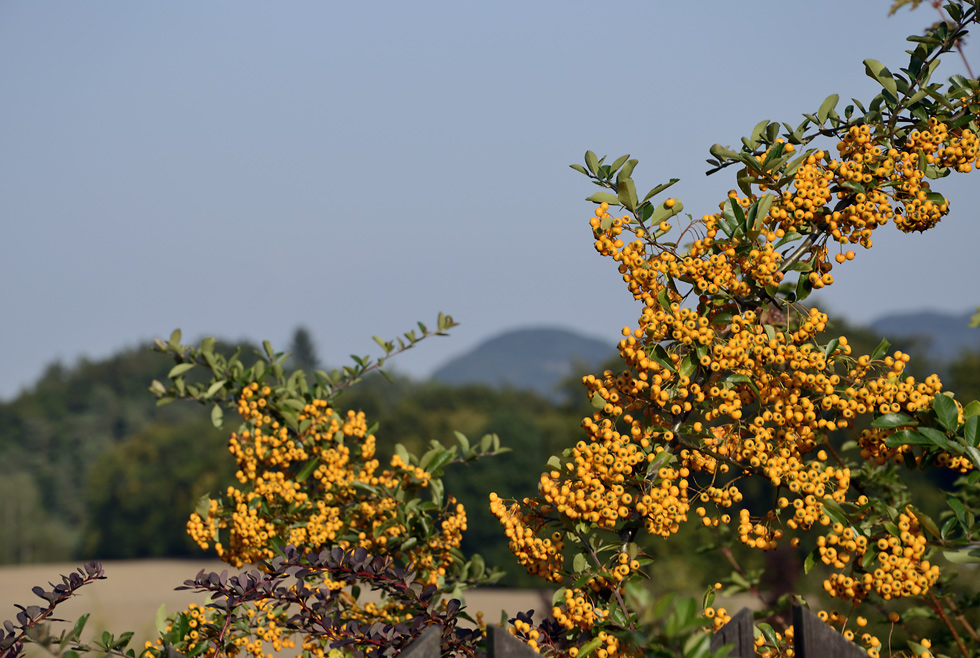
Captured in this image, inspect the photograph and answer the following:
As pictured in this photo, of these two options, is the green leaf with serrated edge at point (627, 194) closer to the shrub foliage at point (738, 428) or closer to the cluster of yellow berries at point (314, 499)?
the shrub foliage at point (738, 428)

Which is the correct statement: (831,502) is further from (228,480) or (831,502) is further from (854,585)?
(228,480)

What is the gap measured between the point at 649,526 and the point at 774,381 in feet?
1.99

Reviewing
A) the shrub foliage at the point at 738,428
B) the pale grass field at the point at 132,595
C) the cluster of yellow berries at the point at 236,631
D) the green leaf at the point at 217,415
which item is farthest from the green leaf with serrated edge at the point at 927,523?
the pale grass field at the point at 132,595

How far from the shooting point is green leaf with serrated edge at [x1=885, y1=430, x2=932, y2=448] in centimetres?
213

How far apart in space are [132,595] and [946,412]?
36.4 m

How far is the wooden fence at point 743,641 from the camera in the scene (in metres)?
1.62

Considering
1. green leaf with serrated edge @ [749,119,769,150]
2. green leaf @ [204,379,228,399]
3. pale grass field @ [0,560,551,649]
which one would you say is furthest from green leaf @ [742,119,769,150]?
pale grass field @ [0,560,551,649]

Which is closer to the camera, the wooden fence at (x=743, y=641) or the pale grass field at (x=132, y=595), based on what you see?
the wooden fence at (x=743, y=641)

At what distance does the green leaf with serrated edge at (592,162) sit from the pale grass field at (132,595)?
71.7 ft

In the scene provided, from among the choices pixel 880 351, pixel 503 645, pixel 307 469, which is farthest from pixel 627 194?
pixel 307 469

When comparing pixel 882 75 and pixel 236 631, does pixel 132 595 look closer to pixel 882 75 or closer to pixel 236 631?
pixel 236 631

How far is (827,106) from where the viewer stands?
2.57m

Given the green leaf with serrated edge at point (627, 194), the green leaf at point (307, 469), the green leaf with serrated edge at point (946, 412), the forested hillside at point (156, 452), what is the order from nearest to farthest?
the green leaf with serrated edge at point (946, 412), the green leaf with serrated edge at point (627, 194), the green leaf at point (307, 469), the forested hillside at point (156, 452)

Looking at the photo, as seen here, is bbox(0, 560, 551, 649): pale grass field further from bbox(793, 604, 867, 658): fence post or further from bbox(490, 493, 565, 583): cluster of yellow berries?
bbox(793, 604, 867, 658): fence post
